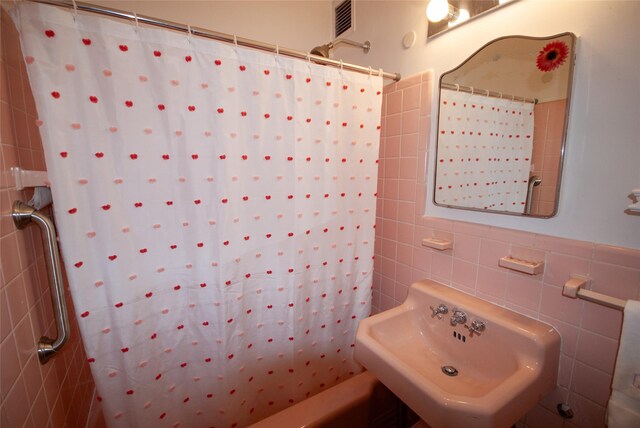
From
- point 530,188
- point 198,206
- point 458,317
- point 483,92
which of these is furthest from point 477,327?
point 198,206

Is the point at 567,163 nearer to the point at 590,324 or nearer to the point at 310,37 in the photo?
the point at 590,324

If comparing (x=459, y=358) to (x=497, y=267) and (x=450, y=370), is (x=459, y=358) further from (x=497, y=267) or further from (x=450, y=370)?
(x=497, y=267)

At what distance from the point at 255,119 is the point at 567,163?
3.54 ft

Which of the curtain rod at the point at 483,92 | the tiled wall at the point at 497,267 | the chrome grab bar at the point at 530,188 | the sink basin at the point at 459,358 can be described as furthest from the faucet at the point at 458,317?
the curtain rod at the point at 483,92

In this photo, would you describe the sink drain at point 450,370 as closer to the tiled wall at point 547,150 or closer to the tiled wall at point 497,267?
the tiled wall at point 497,267

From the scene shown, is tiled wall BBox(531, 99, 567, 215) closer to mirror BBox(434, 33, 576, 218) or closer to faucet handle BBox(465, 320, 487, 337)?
mirror BBox(434, 33, 576, 218)

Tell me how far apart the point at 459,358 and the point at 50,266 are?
55.5 inches

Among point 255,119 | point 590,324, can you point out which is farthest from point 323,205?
point 590,324

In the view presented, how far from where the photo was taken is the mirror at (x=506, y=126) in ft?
2.91

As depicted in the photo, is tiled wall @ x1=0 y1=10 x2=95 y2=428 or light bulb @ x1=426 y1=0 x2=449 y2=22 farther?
light bulb @ x1=426 y1=0 x2=449 y2=22

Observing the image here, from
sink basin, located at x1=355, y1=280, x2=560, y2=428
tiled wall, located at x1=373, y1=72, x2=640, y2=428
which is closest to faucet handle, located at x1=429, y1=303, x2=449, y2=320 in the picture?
sink basin, located at x1=355, y1=280, x2=560, y2=428

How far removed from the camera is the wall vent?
1.66 meters

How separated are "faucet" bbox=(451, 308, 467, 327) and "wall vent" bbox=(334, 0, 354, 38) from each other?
1.66 metres

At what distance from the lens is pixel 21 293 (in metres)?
0.73
